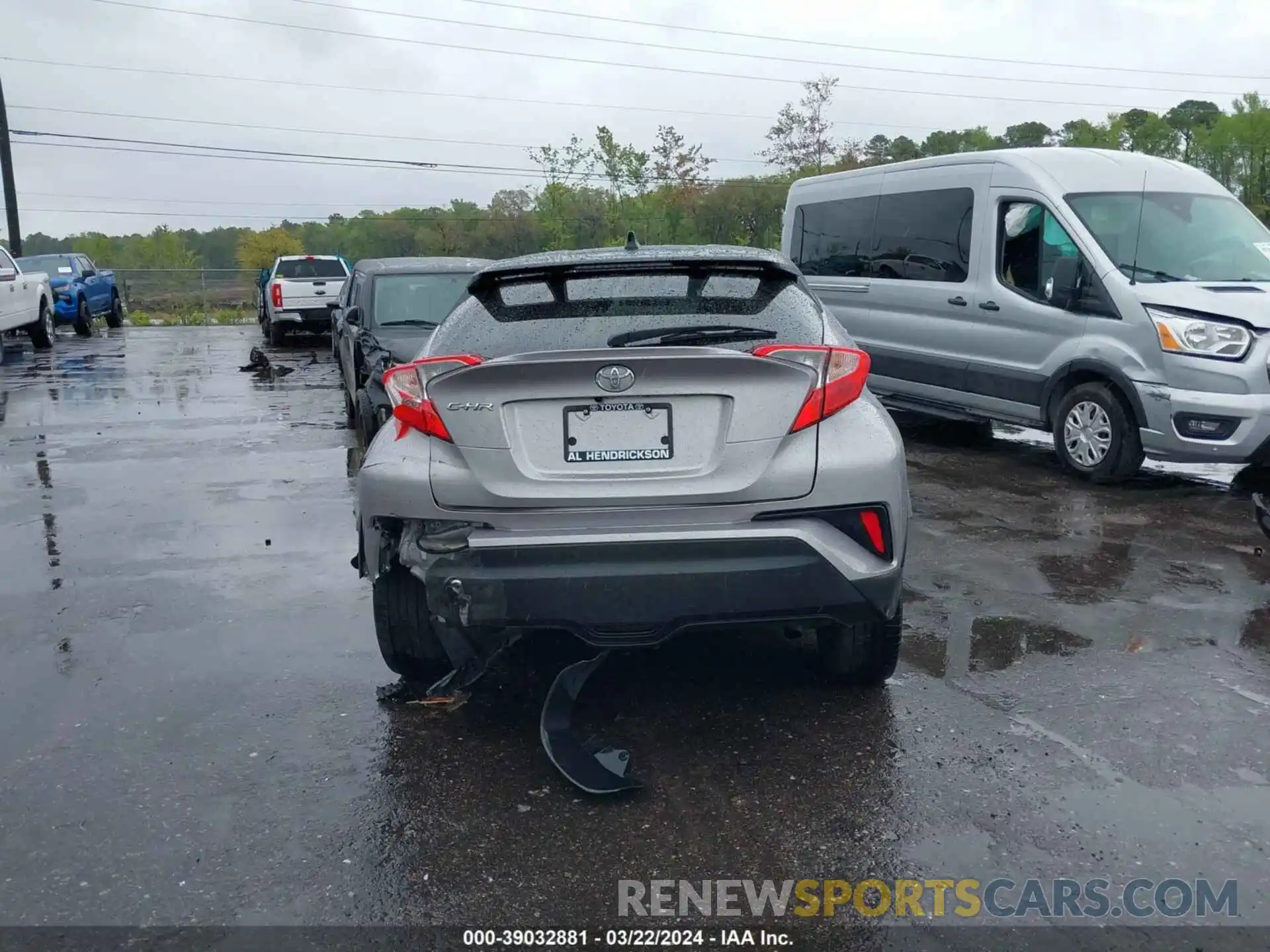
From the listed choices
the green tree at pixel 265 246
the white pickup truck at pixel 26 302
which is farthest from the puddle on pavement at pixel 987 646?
the green tree at pixel 265 246

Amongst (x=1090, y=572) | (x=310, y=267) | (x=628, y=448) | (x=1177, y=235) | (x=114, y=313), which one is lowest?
(x=1090, y=572)

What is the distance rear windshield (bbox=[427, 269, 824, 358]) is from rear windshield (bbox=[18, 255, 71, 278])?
2316cm

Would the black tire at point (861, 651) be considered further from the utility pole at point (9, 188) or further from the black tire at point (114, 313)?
the utility pole at point (9, 188)

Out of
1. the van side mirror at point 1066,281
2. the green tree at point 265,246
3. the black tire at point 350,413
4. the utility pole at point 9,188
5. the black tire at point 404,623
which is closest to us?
the black tire at point 404,623

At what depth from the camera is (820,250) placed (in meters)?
11.7

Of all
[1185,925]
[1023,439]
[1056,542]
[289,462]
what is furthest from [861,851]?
[1023,439]

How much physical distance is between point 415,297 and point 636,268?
6.67 meters

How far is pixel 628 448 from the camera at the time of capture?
372 centimetres

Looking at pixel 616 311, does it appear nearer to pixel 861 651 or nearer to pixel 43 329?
pixel 861 651

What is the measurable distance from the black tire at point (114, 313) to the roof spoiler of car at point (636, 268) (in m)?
26.6

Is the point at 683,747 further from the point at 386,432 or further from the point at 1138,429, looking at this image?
the point at 1138,429

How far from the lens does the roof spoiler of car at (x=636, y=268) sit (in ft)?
13.8

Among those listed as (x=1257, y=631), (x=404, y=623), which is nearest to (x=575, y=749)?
(x=404, y=623)

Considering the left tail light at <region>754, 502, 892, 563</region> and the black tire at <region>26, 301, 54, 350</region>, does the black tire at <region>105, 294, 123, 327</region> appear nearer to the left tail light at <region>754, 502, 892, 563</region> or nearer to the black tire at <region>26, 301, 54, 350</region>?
the black tire at <region>26, 301, 54, 350</region>
